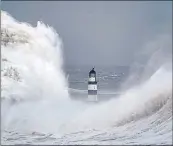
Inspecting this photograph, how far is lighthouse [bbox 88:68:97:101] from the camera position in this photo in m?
3.00

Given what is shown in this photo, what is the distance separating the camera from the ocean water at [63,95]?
2.99 metres

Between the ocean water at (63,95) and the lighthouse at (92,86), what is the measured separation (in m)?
0.03

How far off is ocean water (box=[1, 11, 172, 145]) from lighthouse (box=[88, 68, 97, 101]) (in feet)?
0.11

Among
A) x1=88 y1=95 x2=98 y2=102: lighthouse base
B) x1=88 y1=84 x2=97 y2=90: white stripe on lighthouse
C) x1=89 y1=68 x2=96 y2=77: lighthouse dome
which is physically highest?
x1=89 y1=68 x2=96 y2=77: lighthouse dome

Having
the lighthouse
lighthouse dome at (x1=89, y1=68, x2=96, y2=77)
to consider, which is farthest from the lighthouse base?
lighthouse dome at (x1=89, y1=68, x2=96, y2=77)

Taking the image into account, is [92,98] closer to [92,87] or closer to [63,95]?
[92,87]

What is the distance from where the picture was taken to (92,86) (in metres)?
3.02

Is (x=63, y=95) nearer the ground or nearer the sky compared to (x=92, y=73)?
nearer the ground

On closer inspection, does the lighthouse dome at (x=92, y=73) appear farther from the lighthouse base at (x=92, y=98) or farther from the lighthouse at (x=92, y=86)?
the lighthouse base at (x=92, y=98)

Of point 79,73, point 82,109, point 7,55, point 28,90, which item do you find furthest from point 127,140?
point 7,55

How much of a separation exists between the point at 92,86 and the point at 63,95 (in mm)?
260

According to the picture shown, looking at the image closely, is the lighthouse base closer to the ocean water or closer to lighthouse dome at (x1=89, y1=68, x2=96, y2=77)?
the ocean water

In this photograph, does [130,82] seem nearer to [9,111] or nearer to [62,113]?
[62,113]

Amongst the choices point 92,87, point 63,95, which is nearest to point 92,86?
point 92,87
